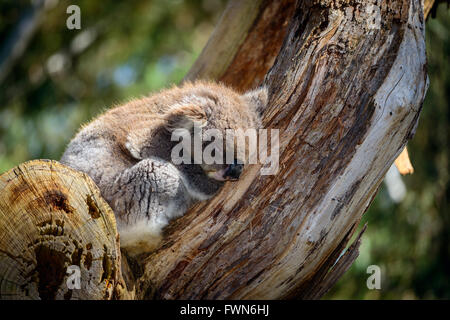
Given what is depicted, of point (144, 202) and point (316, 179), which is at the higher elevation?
point (316, 179)

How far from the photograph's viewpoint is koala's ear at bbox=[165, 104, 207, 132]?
3.89 m

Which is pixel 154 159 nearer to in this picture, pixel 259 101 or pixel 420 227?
pixel 259 101

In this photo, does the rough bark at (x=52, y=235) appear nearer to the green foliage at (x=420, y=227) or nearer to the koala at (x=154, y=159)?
the koala at (x=154, y=159)

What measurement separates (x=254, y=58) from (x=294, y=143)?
2055mm

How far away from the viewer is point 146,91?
12.8 m

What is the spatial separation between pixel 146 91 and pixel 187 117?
9209 mm

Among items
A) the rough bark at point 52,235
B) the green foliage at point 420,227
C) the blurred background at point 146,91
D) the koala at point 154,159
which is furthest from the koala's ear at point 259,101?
the green foliage at point 420,227

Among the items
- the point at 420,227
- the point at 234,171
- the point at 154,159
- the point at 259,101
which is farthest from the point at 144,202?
the point at 420,227

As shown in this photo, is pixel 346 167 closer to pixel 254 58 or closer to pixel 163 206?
pixel 163 206

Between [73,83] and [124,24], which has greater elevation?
[124,24]

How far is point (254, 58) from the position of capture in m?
5.49

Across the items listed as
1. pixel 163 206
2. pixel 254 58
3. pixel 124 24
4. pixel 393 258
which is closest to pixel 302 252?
pixel 163 206

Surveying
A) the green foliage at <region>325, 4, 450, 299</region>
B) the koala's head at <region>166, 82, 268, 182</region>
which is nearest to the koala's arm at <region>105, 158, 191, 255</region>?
the koala's head at <region>166, 82, 268, 182</region>
